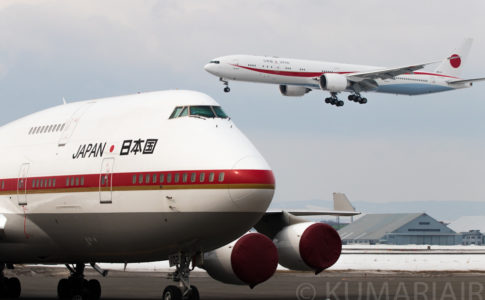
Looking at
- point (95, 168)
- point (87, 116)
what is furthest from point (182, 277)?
point (87, 116)

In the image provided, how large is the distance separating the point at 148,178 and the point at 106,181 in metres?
1.37

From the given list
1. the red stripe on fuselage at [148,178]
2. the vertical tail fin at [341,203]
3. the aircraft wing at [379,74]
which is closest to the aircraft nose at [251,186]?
the red stripe on fuselage at [148,178]

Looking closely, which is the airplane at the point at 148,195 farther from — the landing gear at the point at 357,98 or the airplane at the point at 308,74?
the landing gear at the point at 357,98

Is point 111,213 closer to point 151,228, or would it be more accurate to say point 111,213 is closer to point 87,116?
point 151,228

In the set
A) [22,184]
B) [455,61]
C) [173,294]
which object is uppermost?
[455,61]

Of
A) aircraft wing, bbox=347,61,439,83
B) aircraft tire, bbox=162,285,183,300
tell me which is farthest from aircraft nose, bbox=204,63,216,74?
aircraft tire, bbox=162,285,183,300

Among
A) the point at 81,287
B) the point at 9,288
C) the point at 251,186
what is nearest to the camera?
the point at 251,186

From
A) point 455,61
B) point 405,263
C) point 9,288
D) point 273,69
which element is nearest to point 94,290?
point 9,288

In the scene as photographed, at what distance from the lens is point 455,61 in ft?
389

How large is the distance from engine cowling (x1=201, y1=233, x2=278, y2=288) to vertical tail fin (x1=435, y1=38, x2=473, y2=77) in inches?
3670

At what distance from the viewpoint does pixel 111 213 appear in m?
19.0

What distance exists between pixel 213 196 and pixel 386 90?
86.4m

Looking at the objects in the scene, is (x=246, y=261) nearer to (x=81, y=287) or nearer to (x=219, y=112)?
(x=219, y=112)

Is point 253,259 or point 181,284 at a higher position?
point 253,259
